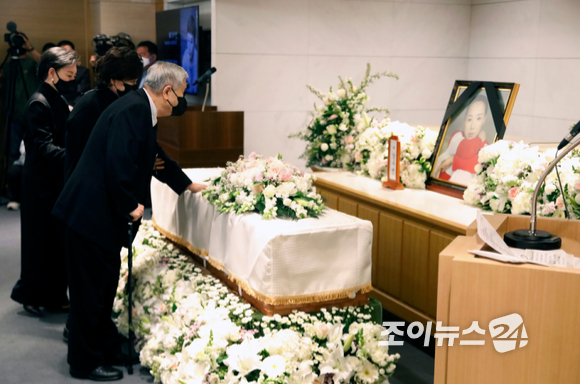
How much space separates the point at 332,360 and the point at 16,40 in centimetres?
618

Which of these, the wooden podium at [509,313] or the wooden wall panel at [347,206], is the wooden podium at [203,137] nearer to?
the wooden wall panel at [347,206]

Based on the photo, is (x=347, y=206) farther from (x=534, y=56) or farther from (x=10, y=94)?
(x=10, y=94)

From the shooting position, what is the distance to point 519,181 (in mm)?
3281

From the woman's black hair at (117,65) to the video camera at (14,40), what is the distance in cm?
445

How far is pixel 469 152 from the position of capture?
3.89 m

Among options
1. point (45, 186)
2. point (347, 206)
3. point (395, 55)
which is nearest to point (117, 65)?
point (45, 186)

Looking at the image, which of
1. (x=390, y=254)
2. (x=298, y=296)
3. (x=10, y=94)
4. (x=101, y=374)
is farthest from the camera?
(x=10, y=94)

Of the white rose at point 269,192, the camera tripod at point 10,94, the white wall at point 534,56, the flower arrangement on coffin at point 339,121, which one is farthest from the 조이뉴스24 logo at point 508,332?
the camera tripod at point 10,94

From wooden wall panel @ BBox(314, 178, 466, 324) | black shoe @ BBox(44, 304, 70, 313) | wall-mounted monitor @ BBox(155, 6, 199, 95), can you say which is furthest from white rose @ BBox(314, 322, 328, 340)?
wall-mounted monitor @ BBox(155, 6, 199, 95)

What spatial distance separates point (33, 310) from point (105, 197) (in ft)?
5.16

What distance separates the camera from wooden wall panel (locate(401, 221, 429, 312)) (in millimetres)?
3486

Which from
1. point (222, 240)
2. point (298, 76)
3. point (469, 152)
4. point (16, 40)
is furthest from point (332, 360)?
point (16, 40)

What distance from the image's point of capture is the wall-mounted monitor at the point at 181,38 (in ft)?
21.2

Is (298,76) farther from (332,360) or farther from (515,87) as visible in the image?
(332,360)
